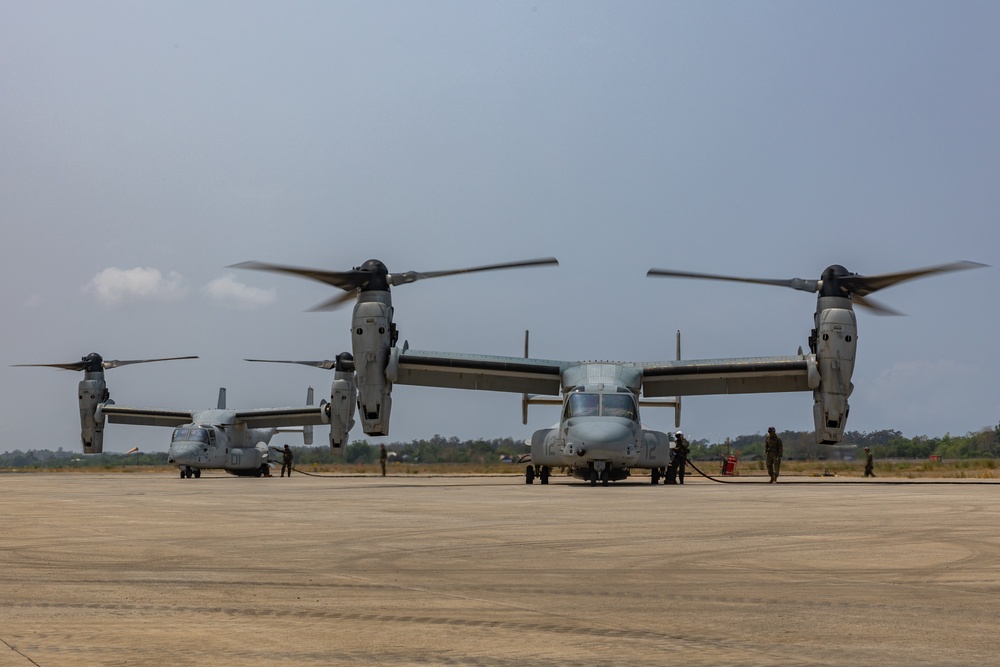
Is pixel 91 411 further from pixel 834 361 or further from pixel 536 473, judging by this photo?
pixel 834 361

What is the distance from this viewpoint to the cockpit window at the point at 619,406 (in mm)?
28266

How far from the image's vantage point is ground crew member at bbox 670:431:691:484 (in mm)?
33219

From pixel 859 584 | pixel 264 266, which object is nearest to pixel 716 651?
pixel 859 584

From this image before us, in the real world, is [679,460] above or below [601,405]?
below

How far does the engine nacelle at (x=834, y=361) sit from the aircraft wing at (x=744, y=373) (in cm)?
52

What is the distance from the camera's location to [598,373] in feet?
100

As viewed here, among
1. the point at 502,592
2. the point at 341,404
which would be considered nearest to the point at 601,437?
the point at 502,592

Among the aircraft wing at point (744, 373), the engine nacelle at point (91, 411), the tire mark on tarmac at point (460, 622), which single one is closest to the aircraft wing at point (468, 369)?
the aircraft wing at point (744, 373)

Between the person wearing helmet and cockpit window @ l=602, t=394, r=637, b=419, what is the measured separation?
13.3 ft

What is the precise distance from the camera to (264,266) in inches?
1235

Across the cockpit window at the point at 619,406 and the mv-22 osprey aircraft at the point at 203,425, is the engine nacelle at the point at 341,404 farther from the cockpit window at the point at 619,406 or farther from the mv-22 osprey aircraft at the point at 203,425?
the cockpit window at the point at 619,406

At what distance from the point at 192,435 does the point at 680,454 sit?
25.8 meters

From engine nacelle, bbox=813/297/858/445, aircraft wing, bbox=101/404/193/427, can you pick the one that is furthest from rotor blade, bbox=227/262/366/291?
aircraft wing, bbox=101/404/193/427

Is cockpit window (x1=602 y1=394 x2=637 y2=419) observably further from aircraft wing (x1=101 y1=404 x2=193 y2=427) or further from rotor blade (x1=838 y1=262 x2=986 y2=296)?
aircraft wing (x1=101 y1=404 x2=193 y2=427)
